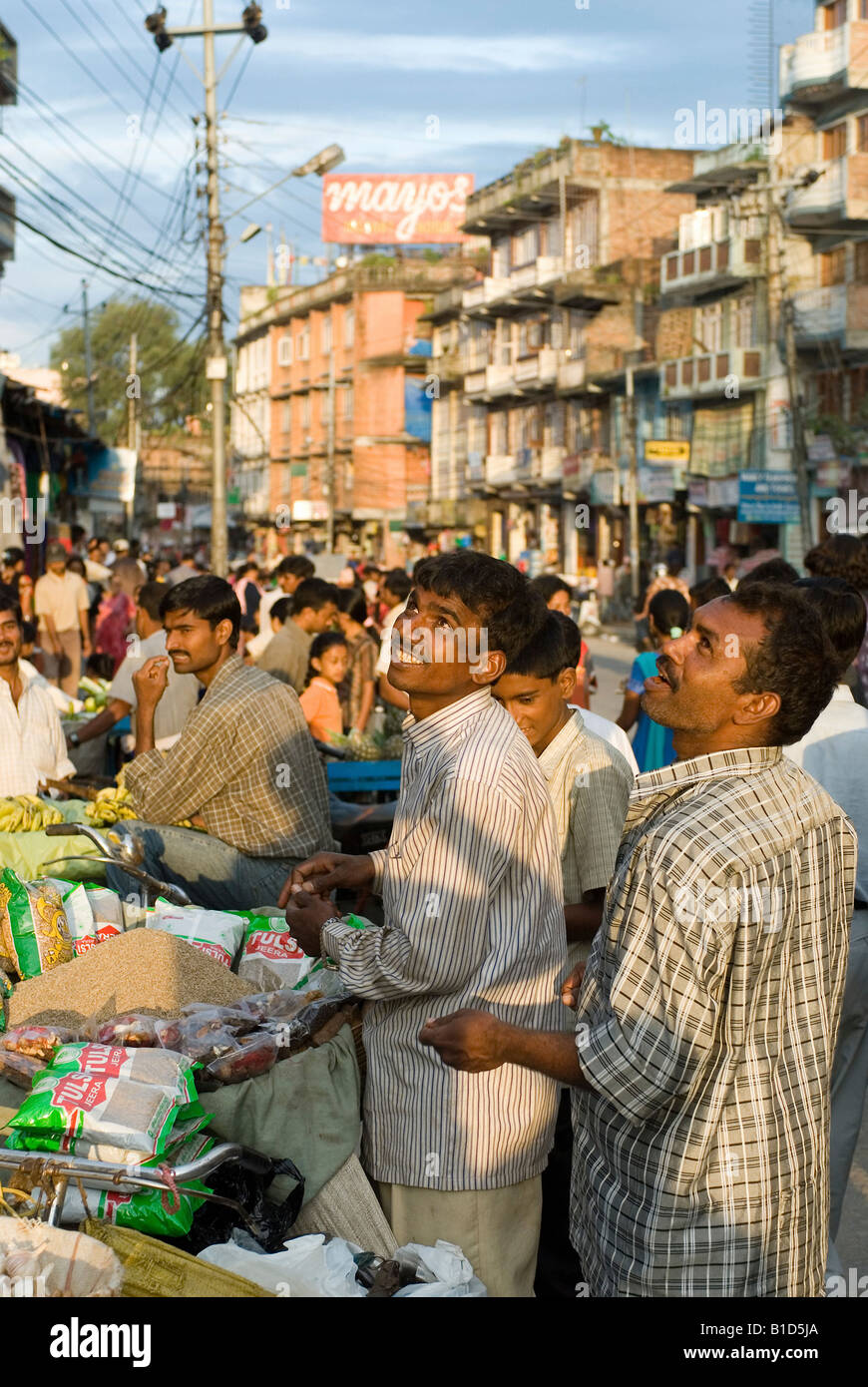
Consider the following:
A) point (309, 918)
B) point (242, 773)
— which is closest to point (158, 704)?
point (242, 773)

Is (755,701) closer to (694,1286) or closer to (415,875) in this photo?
(415,875)

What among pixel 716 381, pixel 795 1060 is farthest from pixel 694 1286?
pixel 716 381

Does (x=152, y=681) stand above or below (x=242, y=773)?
above

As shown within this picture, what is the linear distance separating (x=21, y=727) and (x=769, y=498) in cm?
3023

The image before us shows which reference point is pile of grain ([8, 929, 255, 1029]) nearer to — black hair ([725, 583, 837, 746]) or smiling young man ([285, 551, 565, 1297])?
smiling young man ([285, 551, 565, 1297])

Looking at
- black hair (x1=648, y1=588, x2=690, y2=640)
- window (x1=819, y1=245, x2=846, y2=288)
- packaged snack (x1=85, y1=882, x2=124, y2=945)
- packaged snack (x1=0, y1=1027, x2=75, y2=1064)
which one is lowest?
packaged snack (x1=0, y1=1027, x2=75, y2=1064)

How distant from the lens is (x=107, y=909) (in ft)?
15.8

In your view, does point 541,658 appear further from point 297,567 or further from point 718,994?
point 297,567

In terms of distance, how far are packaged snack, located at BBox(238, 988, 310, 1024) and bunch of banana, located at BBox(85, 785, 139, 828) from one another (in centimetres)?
202

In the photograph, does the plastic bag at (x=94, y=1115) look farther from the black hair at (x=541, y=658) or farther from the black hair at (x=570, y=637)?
the black hair at (x=570, y=637)

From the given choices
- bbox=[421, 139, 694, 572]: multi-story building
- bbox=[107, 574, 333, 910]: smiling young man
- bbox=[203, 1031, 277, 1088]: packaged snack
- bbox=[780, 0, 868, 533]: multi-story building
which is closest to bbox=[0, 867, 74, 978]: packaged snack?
bbox=[203, 1031, 277, 1088]: packaged snack

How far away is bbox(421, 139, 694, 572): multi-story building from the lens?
5062cm

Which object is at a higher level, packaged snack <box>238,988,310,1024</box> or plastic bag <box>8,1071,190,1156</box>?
plastic bag <box>8,1071,190,1156</box>

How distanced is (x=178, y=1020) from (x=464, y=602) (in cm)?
131
